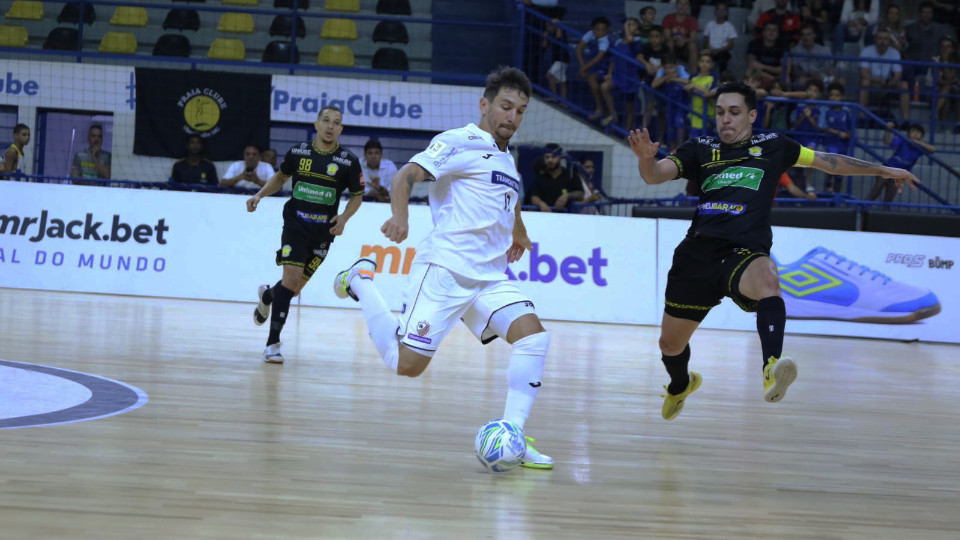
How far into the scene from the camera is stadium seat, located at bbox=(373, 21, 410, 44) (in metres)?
19.8

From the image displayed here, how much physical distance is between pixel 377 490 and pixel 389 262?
10124 millimetres

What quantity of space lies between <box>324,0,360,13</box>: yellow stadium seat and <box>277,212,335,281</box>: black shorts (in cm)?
1242

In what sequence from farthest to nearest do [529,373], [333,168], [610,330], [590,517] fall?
[610,330] → [333,168] → [529,373] → [590,517]

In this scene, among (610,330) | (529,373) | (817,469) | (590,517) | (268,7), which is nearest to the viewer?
(590,517)

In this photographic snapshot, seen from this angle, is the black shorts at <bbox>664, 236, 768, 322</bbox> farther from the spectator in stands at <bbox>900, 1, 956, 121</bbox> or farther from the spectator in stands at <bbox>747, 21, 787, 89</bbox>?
the spectator in stands at <bbox>900, 1, 956, 121</bbox>

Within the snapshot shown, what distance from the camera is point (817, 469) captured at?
5227 mm

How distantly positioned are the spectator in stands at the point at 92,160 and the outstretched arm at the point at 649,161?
1330cm

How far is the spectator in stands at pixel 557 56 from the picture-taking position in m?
18.3

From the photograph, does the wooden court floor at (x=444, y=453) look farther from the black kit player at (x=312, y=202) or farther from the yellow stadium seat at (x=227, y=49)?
the yellow stadium seat at (x=227, y=49)

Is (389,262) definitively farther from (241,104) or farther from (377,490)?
(377,490)

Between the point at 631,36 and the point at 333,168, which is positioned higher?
the point at 631,36

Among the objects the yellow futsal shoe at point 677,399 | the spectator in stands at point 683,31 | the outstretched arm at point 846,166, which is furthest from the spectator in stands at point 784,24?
the yellow futsal shoe at point 677,399

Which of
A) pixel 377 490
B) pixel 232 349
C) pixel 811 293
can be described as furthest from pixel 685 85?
pixel 377 490

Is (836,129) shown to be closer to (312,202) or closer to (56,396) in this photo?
(312,202)
